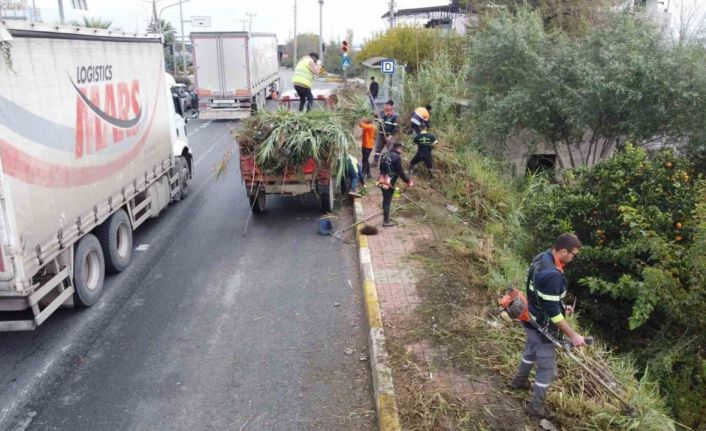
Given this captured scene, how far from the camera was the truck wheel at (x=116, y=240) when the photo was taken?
7.69 meters

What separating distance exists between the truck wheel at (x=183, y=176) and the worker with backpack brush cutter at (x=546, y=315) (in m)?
8.62

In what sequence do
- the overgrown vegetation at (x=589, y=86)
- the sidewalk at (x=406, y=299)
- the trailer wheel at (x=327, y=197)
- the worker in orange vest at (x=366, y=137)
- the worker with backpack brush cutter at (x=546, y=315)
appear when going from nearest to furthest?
the worker with backpack brush cutter at (x=546, y=315) → the sidewalk at (x=406, y=299) → the trailer wheel at (x=327, y=197) → the overgrown vegetation at (x=589, y=86) → the worker in orange vest at (x=366, y=137)

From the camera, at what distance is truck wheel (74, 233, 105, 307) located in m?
6.71

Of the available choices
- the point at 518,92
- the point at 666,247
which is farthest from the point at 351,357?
the point at 518,92

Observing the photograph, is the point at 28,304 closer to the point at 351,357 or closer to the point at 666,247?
the point at 351,357

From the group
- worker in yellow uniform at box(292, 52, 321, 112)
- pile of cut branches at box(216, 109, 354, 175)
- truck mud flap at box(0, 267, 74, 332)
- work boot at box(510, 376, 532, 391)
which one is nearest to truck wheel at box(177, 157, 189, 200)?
pile of cut branches at box(216, 109, 354, 175)

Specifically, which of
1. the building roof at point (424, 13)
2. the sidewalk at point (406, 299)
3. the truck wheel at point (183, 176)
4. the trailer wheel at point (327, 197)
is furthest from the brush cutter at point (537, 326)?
the building roof at point (424, 13)

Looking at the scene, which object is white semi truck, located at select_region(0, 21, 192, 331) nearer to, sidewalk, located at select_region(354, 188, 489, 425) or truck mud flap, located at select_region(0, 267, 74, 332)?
truck mud flap, located at select_region(0, 267, 74, 332)

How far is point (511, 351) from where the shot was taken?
5.52 metres

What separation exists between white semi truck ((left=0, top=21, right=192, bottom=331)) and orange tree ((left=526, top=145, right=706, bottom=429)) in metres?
6.01

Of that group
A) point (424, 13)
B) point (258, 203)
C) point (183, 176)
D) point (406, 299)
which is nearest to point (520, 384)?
point (406, 299)

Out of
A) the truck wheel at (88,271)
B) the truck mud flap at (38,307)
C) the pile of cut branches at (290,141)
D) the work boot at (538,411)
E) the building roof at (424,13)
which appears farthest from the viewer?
the building roof at (424,13)

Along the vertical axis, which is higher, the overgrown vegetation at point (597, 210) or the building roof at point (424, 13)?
the building roof at point (424, 13)

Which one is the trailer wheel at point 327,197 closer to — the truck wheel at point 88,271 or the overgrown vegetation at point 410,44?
the truck wheel at point 88,271
